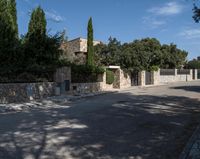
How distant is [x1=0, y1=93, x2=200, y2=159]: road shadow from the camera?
8477 mm

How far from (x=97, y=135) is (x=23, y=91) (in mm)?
14211

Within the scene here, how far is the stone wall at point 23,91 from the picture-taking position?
73.5 feet

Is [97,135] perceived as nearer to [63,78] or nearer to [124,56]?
[63,78]

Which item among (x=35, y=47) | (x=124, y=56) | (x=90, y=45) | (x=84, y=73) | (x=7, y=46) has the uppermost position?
(x=90, y=45)

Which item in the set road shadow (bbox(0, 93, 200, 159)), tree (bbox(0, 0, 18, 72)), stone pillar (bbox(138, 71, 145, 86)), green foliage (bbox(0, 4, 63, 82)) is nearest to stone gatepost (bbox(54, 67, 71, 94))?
green foliage (bbox(0, 4, 63, 82))

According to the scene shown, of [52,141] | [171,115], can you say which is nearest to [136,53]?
[171,115]

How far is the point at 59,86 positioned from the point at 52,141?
18.9m

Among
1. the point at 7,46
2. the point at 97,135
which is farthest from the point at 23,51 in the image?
the point at 97,135

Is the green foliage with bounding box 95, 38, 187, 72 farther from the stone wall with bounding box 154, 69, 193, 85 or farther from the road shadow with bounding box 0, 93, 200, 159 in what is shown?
the road shadow with bounding box 0, 93, 200, 159

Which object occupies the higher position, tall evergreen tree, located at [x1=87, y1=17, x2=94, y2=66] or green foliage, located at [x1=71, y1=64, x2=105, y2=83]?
tall evergreen tree, located at [x1=87, y1=17, x2=94, y2=66]

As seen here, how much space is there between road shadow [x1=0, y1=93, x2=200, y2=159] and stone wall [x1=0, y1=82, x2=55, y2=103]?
25.8ft

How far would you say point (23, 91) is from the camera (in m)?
24.0

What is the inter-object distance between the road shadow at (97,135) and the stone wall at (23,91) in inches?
310

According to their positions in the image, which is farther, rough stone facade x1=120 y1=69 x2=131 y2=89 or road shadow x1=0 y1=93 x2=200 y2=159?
rough stone facade x1=120 y1=69 x2=131 y2=89
